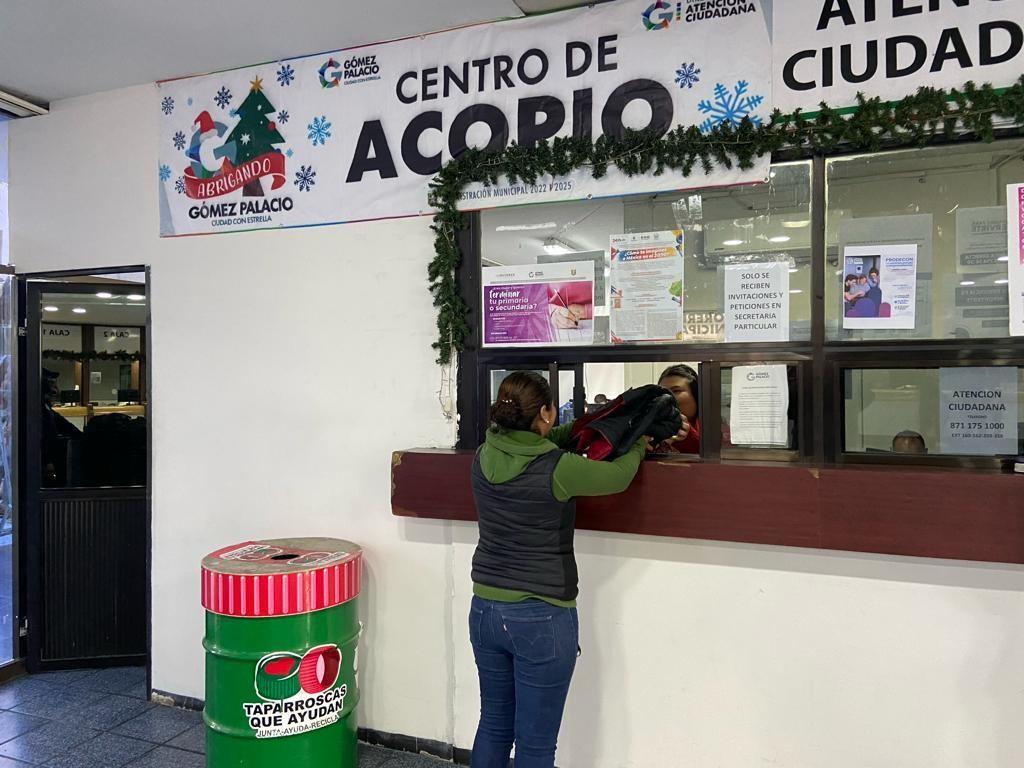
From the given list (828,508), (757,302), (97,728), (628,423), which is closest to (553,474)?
(628,423)

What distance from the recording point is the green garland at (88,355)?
3.84 meters

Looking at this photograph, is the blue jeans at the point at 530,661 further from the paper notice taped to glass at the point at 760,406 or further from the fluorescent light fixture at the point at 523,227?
the fluorescent light fixture at the point at 523,227

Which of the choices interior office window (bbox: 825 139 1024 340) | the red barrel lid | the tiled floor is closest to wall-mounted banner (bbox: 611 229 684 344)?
interior office window (bbox: 825 139 1024 340)

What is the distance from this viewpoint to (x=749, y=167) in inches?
97.7

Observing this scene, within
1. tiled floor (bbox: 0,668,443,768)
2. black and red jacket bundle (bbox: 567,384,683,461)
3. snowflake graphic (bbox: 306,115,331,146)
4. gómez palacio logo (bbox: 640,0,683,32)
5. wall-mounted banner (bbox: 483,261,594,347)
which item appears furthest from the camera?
snowflake graphic (bbox: 306,115,331,146)

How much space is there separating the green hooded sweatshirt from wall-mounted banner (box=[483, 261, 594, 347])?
70cm

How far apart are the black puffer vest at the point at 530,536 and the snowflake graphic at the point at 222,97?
7.48ft

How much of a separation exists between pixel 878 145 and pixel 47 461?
4114mm

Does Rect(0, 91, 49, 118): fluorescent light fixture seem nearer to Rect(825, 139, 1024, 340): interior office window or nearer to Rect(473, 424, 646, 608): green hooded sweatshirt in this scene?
Rect(473, 424, 646, 608): green hooded sweatshirt

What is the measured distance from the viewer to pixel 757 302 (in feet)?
8.23

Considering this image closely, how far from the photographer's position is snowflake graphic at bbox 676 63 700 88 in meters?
2.55

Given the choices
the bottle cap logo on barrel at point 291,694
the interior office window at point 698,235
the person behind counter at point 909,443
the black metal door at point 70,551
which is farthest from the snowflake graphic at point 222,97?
the person behind counter at point 909,443

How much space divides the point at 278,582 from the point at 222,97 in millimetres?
2211

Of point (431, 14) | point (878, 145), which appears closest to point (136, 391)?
point (431, 14)
